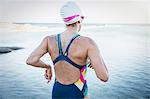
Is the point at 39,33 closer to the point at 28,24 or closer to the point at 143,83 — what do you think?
the point at 28,24

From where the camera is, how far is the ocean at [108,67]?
3.74 metres

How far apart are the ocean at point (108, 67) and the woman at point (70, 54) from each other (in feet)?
5.66

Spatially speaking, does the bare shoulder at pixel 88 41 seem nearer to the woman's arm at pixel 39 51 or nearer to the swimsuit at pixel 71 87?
the swimsuit at pixel 71 87

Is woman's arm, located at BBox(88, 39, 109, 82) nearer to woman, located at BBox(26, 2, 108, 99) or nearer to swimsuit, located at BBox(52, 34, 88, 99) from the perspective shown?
woman, located at BBox(26, 2, 108, 99)

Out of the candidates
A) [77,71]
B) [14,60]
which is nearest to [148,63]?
[14,60]

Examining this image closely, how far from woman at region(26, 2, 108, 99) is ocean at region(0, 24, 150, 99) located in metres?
1.72

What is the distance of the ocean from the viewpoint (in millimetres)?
3736

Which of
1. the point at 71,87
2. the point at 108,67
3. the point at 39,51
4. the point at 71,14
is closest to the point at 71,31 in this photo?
the point at 71,14

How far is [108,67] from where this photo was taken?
3715 mm

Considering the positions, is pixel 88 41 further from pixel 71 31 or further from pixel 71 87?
pixel 71 87

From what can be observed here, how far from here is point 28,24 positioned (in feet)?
12.8

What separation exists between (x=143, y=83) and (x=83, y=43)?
2.08 m

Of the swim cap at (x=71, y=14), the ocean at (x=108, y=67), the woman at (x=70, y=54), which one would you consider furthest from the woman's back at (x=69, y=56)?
the ocean at (x=108, y=67)

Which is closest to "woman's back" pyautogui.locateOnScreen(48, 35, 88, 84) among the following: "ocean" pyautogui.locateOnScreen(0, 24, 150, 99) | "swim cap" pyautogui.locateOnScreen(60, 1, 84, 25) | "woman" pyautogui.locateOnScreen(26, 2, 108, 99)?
"woman" pyautogui.locateOnScreen(26, 2, 108, 99)
